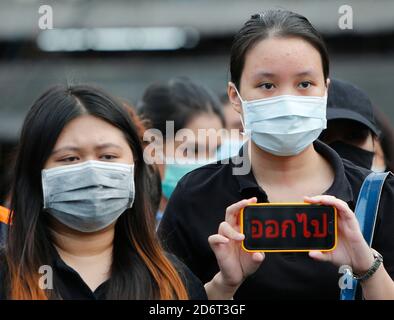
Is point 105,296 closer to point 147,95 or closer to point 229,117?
point 147,95

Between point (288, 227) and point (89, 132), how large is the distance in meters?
0.72

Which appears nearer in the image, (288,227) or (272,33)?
(288,227)

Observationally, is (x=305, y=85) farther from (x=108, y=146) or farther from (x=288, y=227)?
(x=108, y=146)

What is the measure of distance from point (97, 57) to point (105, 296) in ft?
46.3

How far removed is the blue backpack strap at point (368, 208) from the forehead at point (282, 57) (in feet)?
1.27

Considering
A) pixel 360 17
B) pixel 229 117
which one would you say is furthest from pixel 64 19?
pixel 229 117

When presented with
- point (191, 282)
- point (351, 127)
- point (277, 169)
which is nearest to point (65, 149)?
point (191, 282)

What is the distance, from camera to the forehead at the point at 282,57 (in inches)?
108

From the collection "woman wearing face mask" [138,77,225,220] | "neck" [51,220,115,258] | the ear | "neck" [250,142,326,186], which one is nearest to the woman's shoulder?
"neck" [51,220,115,258]

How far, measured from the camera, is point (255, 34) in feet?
9.37

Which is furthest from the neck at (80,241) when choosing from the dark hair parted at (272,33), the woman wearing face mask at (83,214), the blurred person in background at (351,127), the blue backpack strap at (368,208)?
the blurred person in background at (351,127)

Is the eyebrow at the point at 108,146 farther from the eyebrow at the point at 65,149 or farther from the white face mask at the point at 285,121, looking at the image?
the white face mask at the point at 285,121

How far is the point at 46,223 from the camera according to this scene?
9.43 feet

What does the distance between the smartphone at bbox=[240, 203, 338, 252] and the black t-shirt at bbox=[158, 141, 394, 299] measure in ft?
0.64
